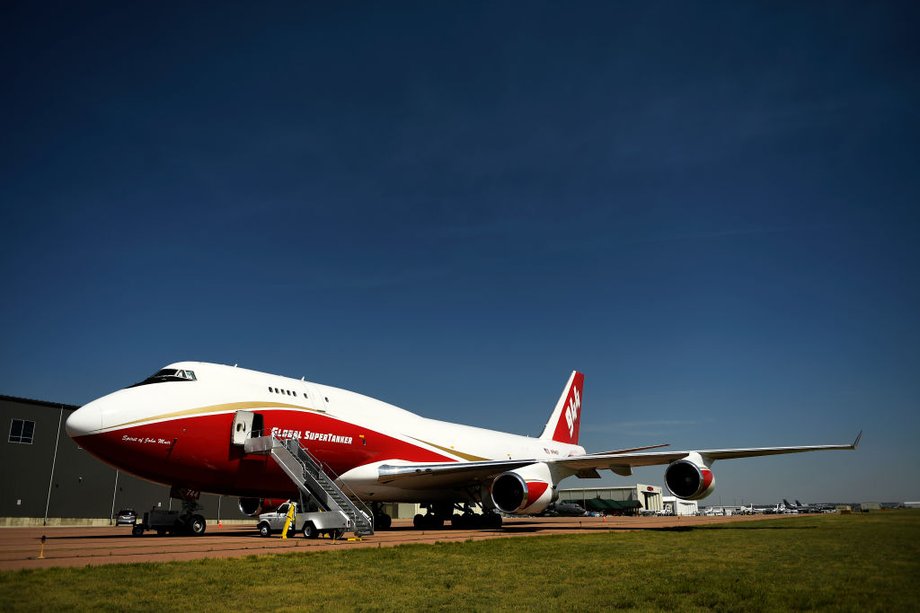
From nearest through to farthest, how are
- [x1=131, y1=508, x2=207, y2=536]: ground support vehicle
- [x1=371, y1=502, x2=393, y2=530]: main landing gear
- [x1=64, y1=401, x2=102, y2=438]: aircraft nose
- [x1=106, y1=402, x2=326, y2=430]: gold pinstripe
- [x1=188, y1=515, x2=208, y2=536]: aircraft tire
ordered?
[x1=64, y1=401, x2=102, y2=438]: aircraft nose < [x1=106, y1=402, x2=326, y2=430]: gold pinstripe < [x1=131, y1=508, x2=207, y2=536]: ground support vehicle < [x1=188, y1=515, x2=208, y2=536]: aircraft tire < [x1=371, y1=502, x2=393, y2=530]: main landing gear

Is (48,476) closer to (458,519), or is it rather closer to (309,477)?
(458,519)

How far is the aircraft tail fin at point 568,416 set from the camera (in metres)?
38.3

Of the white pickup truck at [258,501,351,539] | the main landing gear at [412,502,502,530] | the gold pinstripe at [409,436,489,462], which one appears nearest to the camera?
the white pickup truck at [258,501,351,539]

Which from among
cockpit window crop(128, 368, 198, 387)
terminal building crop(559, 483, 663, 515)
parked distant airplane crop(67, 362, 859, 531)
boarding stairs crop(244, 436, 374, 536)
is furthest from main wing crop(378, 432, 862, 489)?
terminal building crop(559, 483, 663, 515)

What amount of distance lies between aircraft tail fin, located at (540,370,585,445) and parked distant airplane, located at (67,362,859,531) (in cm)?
749

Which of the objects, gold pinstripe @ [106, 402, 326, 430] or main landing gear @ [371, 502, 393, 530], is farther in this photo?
main landing gear @ [371, 502, 393, 530]

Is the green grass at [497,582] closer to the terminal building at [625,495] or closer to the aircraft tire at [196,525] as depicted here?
the aircraft tire at [196,525]

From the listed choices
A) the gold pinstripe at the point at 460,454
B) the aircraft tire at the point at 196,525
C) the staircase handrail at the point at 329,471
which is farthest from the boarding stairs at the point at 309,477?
the gold pinstripe at the point at 460,454

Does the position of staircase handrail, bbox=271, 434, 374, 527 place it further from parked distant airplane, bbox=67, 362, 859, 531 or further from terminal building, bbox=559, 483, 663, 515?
terminal building, bbox=559, 483, 663, 515

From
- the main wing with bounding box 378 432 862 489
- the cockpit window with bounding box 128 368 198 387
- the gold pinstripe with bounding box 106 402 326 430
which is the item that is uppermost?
the cockpit window with bounding box 128 368 198 387

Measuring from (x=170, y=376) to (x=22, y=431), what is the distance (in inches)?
914

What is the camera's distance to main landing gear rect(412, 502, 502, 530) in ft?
89.8

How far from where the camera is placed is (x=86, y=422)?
53.6 ft

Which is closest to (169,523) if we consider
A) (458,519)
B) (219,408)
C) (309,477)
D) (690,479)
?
(219,408)
